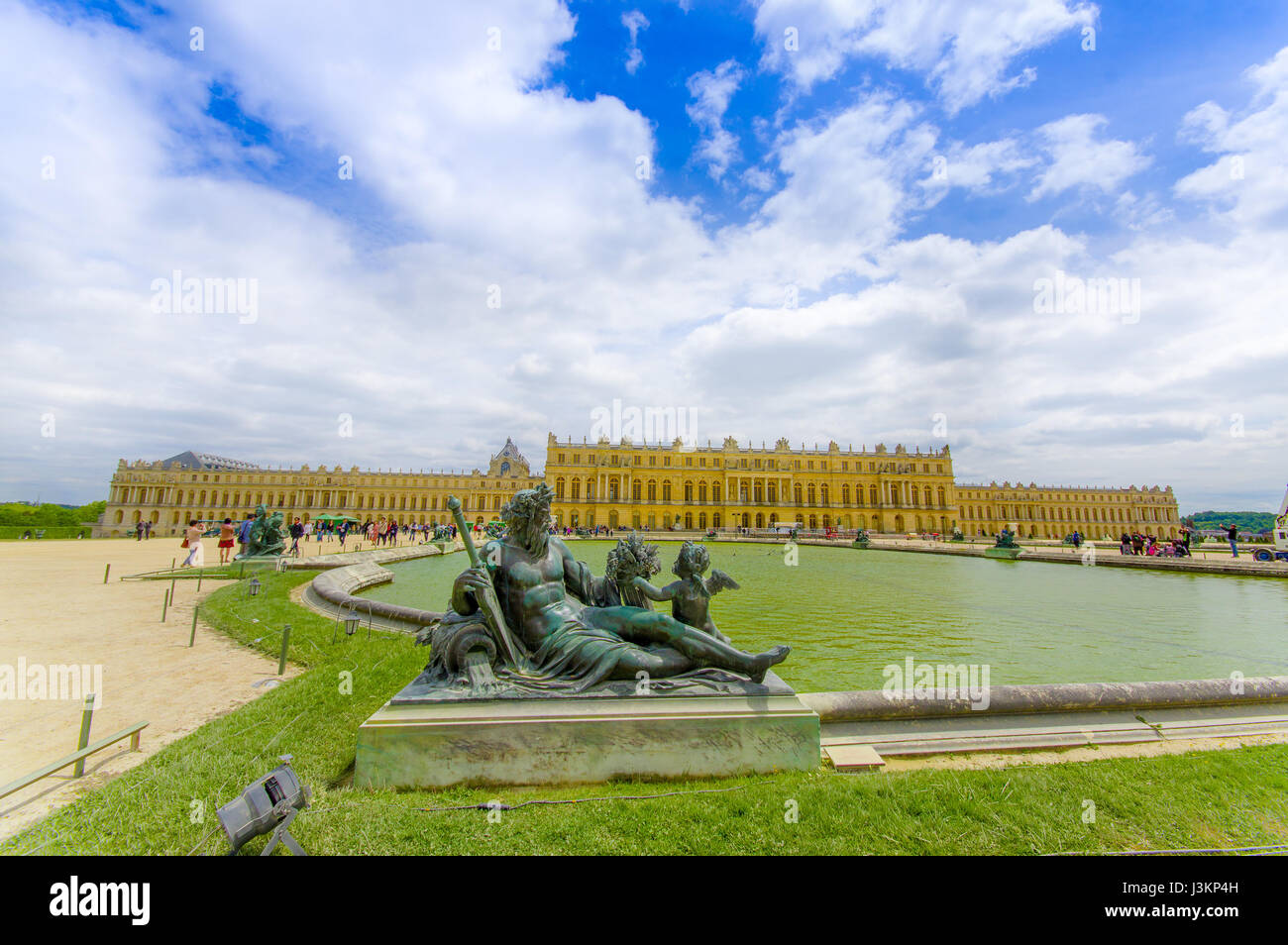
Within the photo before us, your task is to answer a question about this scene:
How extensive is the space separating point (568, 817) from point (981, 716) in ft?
12.2

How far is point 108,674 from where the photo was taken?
5.72 m

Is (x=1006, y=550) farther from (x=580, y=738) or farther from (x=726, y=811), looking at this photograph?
(x=580, y=738)

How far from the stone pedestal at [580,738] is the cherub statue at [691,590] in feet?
2.08

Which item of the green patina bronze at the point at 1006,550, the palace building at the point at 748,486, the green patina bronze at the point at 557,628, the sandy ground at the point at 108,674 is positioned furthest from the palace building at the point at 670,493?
the green patina bronze at the point at 557,628

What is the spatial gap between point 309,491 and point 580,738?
87.6 meters

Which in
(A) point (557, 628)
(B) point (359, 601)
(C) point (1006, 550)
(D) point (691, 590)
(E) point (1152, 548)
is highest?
(D) point (691, 590)

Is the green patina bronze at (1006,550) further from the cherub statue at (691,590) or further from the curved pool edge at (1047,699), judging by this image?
the cherub statue at (691,590)

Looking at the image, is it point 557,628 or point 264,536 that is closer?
point 557,628

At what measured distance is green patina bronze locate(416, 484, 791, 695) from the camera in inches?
145

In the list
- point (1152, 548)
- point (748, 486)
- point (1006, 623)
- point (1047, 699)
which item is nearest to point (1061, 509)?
point (748, 486)

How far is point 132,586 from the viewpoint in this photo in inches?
467

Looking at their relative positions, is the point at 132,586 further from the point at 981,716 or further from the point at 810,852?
the point at 981,716

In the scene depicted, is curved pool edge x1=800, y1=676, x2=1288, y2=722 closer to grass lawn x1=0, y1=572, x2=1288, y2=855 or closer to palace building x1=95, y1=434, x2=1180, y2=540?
grass lawn x1=0, y1=572, x2=1288, y2=855
